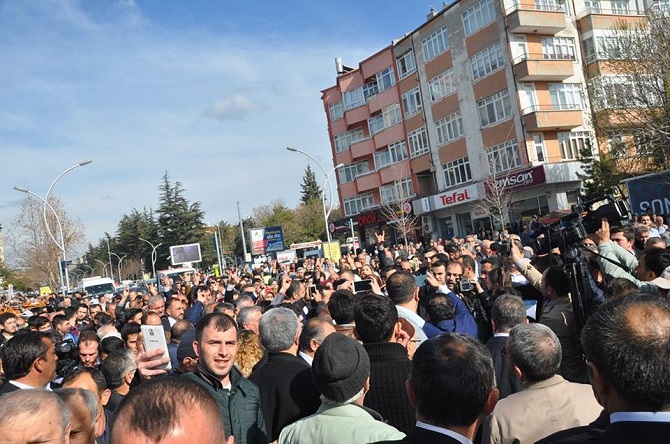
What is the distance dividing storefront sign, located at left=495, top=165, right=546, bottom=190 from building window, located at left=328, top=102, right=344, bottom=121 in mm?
21330

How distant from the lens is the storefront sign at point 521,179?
35.4 m

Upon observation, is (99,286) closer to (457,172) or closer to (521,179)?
(457,172)

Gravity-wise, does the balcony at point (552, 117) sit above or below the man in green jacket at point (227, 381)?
above

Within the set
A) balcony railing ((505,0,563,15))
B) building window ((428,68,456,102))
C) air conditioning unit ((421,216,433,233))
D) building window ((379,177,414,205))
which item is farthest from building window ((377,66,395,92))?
balcony railing ((505,0,563,15))

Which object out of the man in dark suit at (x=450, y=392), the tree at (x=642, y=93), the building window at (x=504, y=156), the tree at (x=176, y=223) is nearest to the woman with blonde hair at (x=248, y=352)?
the man in dark suit at (x=450, y=392)

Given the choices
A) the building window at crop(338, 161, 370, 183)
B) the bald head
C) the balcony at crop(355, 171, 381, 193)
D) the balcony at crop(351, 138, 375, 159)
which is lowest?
the bald head

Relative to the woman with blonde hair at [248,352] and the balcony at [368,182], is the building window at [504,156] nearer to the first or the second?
the balcony at [368,182]

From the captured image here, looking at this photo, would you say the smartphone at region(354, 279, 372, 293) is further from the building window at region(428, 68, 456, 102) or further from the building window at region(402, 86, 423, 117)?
the building window at region(402, 86, 423, 117)

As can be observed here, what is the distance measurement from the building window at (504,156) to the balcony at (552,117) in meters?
1.81

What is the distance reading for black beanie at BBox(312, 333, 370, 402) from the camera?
3.32 m

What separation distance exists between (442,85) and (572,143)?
34.3ft

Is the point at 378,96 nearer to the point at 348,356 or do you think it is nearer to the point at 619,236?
the point at 619,236

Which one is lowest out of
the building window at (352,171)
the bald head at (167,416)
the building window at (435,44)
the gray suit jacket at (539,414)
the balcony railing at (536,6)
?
the gray suit jacket at (539,414)

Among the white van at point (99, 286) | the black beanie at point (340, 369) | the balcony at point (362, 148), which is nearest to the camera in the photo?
the black beanie at point (340, 369)
